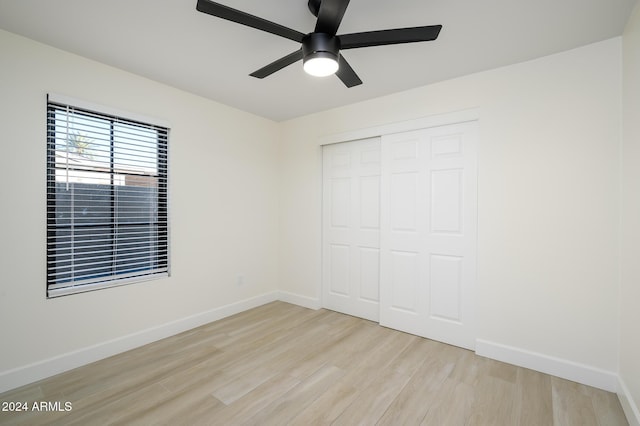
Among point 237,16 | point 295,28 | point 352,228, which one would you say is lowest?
point 352,228

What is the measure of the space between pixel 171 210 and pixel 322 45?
2.29m

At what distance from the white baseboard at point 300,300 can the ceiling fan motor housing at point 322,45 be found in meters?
3.00

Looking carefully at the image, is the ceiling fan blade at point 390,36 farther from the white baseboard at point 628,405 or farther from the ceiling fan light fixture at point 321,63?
the white baseboard at point 628,405

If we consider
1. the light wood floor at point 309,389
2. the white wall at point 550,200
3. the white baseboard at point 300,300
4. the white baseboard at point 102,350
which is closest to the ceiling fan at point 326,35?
the white wall at point 550,200

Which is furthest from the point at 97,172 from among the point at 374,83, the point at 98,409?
the point at 374,83

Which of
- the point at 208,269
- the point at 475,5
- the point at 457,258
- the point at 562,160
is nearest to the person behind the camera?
the point at 475,5

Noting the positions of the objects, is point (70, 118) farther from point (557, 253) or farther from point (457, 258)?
point (557, 253)

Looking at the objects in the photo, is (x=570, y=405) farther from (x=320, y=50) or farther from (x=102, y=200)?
(x=102, y=200)

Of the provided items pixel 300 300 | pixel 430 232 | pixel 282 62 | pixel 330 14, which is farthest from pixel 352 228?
pixel 330 14

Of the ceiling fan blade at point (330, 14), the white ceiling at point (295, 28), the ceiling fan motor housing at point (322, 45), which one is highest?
the white ceiling at point (295, 28)

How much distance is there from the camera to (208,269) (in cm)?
339

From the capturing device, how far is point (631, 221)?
74.6 inches

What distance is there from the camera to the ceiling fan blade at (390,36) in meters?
1.59

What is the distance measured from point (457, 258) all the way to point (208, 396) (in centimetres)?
243
